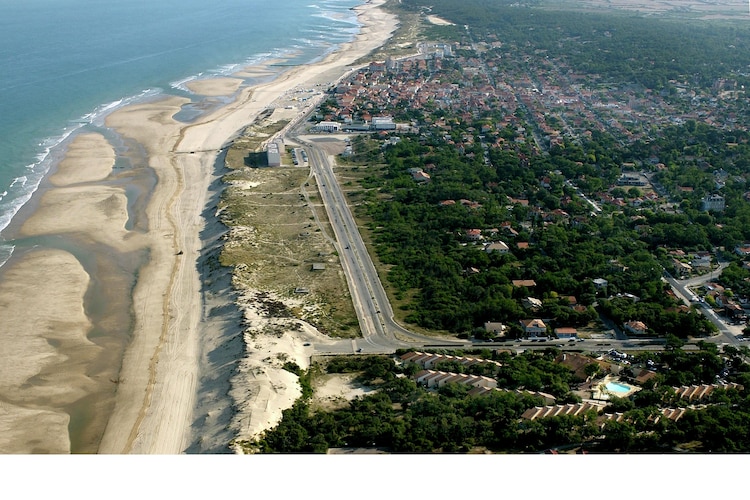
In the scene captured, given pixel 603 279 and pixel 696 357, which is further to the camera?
pixel 603 279

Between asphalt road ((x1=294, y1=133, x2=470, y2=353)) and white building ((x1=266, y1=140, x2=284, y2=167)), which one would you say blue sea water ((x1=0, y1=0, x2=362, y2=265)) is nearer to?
white building ((x1=266, y1=140, x2=284, y2=167))

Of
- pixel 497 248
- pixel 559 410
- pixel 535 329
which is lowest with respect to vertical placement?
pixel 497 248

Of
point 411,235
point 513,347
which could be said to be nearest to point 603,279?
point 513,347

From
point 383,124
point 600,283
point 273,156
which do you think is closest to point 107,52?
point 383,124

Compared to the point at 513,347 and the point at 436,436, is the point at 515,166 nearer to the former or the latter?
the point at 513,347

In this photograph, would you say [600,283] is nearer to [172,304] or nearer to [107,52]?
[172,304]

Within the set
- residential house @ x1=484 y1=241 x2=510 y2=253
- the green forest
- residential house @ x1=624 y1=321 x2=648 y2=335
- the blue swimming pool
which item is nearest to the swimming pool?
the blue swimming pool
